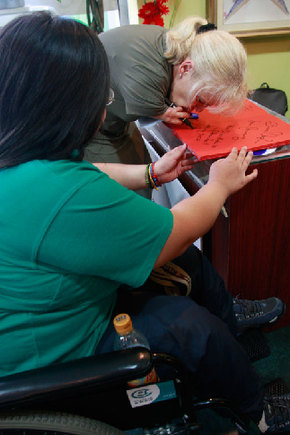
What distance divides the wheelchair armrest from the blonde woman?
0.85 m

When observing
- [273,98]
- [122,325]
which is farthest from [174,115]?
[273,98]

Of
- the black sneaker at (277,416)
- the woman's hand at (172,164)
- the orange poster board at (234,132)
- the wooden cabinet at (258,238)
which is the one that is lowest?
the black sneaker at (277,416)

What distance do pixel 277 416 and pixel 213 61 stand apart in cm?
104

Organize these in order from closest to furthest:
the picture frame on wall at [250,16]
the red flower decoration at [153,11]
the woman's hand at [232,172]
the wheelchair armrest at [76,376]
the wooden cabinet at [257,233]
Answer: the wheelchair armrest at [76,376] → the woman's hand at [232,172] → the wooden cabinet at [257,233] → the red flower decoration at [153,11] → the picture frame on wall at [250,16]

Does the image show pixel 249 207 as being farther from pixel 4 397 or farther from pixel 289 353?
pixel 4 397

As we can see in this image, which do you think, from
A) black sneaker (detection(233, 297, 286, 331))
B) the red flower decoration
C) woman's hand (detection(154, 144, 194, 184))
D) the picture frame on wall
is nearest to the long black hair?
woman's hand (detection(154, 144, 194, 184))

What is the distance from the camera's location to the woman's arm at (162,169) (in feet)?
3.34

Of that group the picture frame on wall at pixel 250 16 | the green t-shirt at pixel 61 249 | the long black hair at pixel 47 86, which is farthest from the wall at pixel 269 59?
the green t-shirt at pixel 61 249

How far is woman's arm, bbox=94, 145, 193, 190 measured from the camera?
1019mm

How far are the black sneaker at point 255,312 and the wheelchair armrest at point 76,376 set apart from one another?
2.21ft

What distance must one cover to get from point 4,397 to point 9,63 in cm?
51

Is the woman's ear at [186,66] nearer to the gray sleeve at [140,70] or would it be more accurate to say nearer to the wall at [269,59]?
the gray sleeve at [140,70]

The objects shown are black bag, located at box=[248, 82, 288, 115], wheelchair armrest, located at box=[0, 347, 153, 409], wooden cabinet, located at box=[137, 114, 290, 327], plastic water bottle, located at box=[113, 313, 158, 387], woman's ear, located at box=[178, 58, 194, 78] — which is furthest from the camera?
black bag, located at box=[248, 82, 288, 115]

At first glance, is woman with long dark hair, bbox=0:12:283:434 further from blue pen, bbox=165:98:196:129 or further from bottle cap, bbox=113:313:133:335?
blue pen, bbox=165:98:196:129
